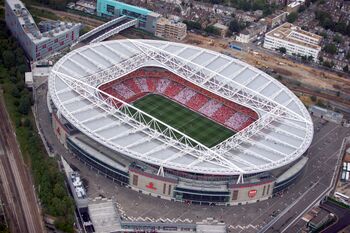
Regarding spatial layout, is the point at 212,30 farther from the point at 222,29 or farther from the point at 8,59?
the point at 8,59

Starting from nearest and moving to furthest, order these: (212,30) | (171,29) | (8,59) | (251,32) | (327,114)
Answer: (327,114) → (8,59) → (171,29) → (212,30) → (251,32)

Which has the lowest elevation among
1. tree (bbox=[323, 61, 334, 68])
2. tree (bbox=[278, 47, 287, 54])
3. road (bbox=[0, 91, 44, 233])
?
road (bbox=[0, 91, 44, 233])

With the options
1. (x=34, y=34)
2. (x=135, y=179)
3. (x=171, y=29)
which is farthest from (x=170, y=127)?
(x=171, y=29)

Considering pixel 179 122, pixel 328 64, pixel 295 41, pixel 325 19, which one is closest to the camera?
pixel 179 122

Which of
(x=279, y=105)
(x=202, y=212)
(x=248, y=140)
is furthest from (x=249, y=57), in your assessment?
(x=202, y=212)

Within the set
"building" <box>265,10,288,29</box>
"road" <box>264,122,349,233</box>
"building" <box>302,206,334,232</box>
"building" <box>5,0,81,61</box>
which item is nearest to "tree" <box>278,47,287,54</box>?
"building" <box>265,10,288,29</box>

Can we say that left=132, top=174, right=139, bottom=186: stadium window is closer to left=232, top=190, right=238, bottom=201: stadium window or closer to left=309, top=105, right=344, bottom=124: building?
left=232, top=190, right=238, bottom=201: stadium window
